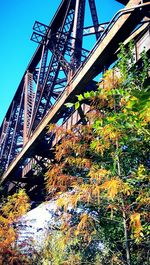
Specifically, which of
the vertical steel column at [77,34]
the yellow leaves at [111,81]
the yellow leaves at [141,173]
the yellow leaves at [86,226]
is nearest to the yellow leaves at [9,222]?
the vertical steel column at [77,34]

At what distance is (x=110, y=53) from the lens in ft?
21.0

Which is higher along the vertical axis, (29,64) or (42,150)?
(29,64)

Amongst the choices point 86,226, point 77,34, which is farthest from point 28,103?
point 86,226

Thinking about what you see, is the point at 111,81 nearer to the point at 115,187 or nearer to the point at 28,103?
the point at 115,187

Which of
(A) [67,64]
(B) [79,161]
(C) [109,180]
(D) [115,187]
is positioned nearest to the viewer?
(D) [115,187]

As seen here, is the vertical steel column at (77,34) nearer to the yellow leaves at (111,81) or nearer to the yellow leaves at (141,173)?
the yellow leaves at (111,81)

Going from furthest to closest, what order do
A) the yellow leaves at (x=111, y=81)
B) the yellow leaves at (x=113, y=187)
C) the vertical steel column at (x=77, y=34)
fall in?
the vertical steel column at (x=77, y=34) → the yellow leaves at (x=111, y=81) → the yellow leaves at (x=113, y=187)

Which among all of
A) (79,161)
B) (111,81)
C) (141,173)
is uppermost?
(111,81)

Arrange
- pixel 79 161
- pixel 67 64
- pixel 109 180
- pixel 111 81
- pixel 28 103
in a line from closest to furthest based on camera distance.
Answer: pixel 109 180 → pixel 79 161 → pixel 111 81 → pixel 67 64 → pixel 28 103

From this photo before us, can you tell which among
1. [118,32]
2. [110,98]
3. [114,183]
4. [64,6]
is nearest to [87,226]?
[114,183]

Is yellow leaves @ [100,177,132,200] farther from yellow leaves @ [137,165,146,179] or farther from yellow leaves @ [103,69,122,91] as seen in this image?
yellow leaves @ [103,69,122,91]

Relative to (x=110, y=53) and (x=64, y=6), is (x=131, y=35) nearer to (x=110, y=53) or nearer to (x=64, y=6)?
(x=110, y=53)

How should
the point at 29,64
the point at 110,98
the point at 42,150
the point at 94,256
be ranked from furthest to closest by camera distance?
1. the point at 29,64
2. the point at 42,150
3. the point at 94,256
4. the point at 110,98

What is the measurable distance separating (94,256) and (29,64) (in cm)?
1575
